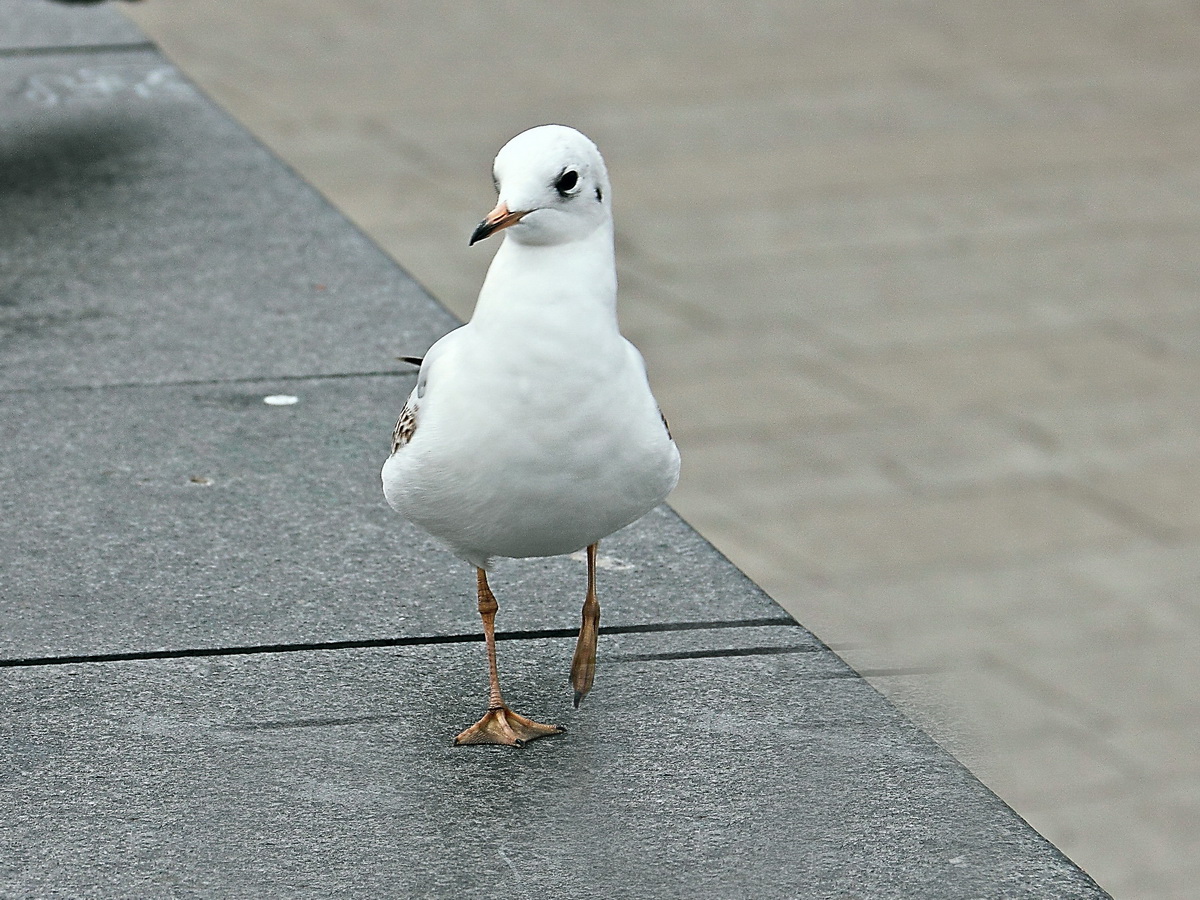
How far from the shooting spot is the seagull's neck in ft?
10.4

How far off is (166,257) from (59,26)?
384 cm

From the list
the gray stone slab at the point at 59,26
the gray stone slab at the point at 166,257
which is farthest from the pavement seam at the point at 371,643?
the gray stone slab at the point at 59,26

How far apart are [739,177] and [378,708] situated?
25.5 feet

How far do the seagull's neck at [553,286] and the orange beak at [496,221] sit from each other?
13 cm

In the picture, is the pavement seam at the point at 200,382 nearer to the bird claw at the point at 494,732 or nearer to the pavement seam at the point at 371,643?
the pavement seam at the point at 371,643

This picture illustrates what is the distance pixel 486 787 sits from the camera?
3426 millimetres

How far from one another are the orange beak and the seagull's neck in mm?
127

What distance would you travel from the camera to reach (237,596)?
4.18 m

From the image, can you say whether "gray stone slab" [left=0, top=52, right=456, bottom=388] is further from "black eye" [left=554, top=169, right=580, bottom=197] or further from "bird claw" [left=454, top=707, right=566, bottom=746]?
"black eye" [left=554, top=169, right=580, bottom=197]

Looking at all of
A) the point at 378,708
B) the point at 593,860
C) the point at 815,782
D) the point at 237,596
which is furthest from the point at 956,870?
the point at 237,596

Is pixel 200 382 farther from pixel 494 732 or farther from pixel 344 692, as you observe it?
pixel 494 732

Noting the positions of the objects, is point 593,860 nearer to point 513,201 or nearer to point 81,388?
point 513,201

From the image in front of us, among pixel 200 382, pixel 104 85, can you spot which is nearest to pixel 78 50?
pixel 104 85

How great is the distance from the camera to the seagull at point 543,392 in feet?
10.3
